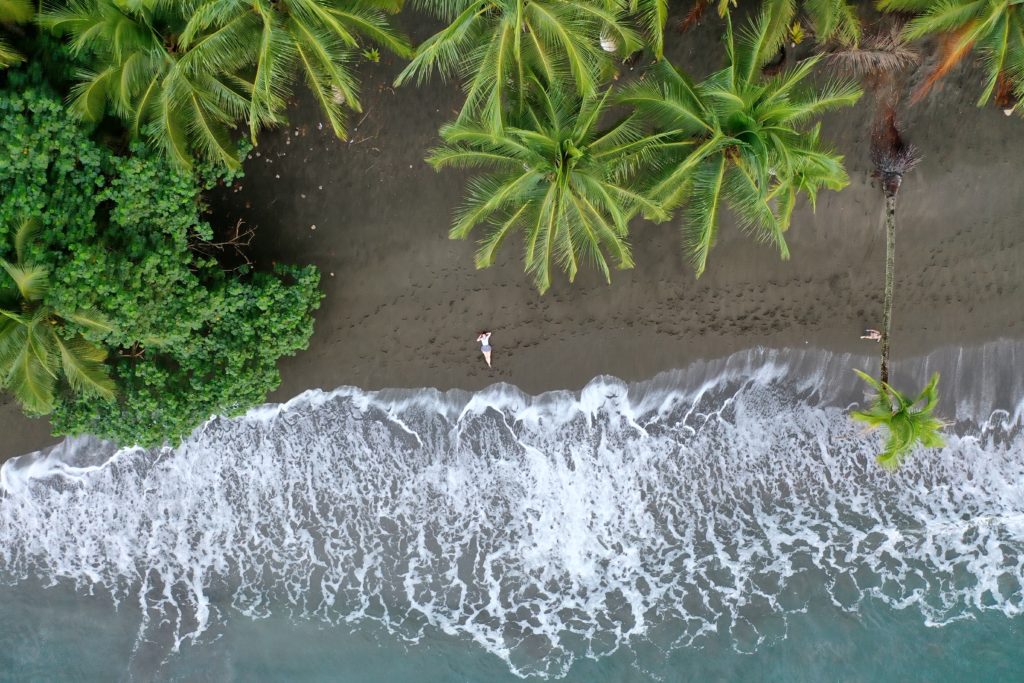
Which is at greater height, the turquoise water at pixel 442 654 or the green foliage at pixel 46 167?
the green foliage at pixel 46 167

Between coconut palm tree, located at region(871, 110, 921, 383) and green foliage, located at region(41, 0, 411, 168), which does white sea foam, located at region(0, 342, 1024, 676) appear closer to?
coconut palm tree, located at region(871, 110, 921, 383)

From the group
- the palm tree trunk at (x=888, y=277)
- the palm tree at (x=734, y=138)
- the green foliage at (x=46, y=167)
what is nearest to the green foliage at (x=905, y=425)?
the palm tree trunk at (x=888, y=277)

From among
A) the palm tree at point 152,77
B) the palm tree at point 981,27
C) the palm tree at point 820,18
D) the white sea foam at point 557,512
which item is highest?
the palm tree at point 820,18

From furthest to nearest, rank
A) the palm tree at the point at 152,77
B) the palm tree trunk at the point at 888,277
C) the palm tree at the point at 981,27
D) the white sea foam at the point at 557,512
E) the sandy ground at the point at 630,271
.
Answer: the white sea foam at the point at 557,512 < the sandy ground at the point at 630,271 < the palm tree trunk at the point at 888,277 < the palm tree at the point at 981,27 < the palm tree at the point at 152,77

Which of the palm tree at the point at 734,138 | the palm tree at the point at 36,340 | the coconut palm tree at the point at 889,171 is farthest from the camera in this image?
the coconut palm tree at the point at 889,171

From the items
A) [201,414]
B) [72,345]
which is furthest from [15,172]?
[201,414]

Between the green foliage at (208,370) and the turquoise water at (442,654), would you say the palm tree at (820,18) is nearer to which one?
the green foliage at (208,370)

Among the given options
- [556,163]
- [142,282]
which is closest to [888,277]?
[556,163]

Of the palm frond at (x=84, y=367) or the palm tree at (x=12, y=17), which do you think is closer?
the palm tree at (x=12, y=17)
